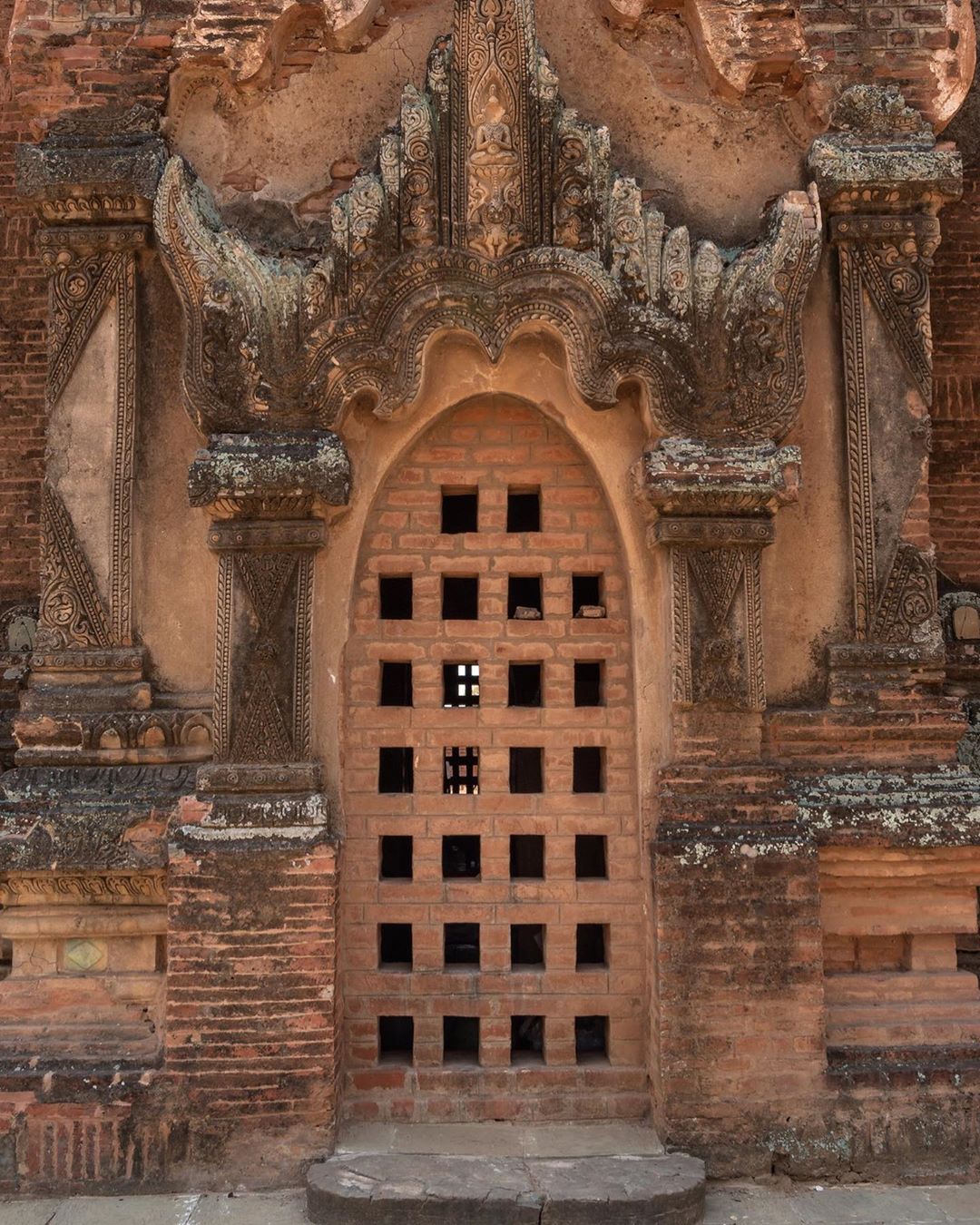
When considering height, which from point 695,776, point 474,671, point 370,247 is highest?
point 370,247

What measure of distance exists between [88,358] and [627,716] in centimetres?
319

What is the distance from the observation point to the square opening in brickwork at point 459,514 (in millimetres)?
5906

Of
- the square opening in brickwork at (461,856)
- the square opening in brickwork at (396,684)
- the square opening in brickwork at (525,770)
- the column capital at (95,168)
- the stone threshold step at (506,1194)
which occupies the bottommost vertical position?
the stone threshold step at (506,1194)

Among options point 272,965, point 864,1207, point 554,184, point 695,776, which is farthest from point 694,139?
point 864,1207

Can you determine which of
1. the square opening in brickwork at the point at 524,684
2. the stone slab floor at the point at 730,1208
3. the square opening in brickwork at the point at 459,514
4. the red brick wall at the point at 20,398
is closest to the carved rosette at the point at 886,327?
A: the square opening in brickwork at the point at 524,684

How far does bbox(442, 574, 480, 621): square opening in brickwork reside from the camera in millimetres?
5920

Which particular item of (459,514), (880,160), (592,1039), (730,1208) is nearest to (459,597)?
(459,514)

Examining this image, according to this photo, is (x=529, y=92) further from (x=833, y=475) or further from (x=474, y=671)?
(x=474, y=671)

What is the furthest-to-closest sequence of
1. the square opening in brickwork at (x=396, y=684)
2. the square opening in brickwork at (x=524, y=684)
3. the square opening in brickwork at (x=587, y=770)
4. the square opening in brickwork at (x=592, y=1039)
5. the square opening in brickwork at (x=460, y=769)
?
the square opening in brickwork at (x=460, y=769), the square opening in brickwork at (x=524, y=684), the square opening in brickwork at (x=587, y=770), the square opening in brickwork at (x=396, y=684), the square opening in brickwork at (x=592, y=1039)

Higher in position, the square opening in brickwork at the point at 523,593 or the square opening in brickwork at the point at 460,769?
the square opening in brickwork at the point at 523,593

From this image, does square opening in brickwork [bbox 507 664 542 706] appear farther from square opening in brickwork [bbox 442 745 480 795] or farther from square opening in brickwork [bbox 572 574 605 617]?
square opening in brickwork [bbox 442 745 480 795]

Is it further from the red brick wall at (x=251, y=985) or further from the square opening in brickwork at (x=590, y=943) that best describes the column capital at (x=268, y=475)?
the square opening in brickwork at (x=590, y=943)

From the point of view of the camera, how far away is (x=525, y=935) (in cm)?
580

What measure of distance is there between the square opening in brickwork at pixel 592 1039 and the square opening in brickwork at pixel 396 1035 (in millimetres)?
828
